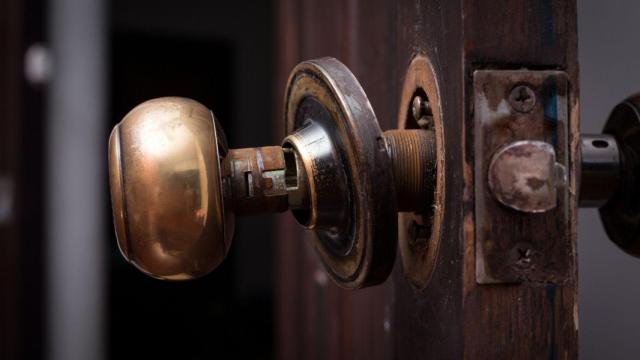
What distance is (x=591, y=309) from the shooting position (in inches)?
21.9

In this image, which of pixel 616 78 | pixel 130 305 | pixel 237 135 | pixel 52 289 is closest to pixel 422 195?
pixel 616 78

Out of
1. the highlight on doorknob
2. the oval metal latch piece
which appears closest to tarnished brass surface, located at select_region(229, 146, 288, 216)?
the highlight on doorknob

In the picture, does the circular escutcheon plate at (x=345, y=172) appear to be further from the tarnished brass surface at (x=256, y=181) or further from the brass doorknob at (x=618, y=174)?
the brass doorknob at (x=618, y=174)

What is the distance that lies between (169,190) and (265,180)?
0.05m

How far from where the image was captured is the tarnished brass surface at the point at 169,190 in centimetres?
28

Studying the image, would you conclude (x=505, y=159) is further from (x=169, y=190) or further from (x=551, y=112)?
(x=169, y=190)

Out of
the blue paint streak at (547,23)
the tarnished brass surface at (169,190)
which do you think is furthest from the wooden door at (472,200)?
the tarnished brass surface at (169,190)

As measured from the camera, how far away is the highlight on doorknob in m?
0.28

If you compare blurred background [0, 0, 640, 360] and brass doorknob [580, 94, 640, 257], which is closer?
brass doorknob [580, 94, 640, 257]

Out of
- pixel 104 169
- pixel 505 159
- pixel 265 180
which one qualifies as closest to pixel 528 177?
pixel 505 159

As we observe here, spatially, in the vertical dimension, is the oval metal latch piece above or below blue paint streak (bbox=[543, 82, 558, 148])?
below

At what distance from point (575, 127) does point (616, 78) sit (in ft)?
0.98

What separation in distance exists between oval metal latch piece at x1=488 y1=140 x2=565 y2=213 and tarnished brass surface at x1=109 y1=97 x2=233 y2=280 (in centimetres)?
13

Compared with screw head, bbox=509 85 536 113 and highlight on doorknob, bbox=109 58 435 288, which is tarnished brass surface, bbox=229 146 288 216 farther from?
screw head, bbox=509 85 536 113
